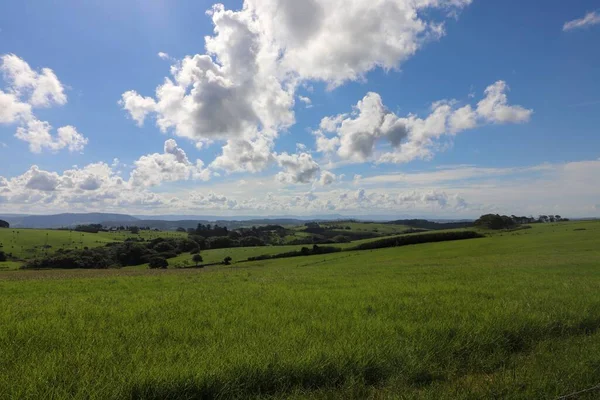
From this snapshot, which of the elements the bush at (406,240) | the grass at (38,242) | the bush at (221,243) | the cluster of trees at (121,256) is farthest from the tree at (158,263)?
the grass at (38,242)

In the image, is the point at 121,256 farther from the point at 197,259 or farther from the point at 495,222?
the point at 495,222

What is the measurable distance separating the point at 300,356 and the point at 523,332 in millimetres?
5883

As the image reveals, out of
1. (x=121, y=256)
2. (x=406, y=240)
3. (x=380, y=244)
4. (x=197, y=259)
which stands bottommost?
(x=121, y=256)

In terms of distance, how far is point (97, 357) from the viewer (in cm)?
670

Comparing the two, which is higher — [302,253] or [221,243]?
[302,253]

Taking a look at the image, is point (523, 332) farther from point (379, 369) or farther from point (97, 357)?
point (97, 357)

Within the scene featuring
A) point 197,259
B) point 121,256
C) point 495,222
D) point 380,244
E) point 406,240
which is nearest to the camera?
point 406,240

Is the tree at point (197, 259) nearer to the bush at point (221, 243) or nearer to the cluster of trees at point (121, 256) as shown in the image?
the cluster of trees at point (121, 256)

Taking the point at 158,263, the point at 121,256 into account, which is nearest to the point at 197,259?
the point at 158,263

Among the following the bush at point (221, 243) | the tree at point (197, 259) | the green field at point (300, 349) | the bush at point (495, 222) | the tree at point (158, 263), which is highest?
the bush at point (495, 222)

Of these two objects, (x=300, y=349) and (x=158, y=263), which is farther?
(x=158, y=263)

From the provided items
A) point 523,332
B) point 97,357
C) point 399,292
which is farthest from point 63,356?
point 399,292

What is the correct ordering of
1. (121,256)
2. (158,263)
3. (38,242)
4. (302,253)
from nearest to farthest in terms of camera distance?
(302,253)
(158,263)
(121,256)
(38,242)

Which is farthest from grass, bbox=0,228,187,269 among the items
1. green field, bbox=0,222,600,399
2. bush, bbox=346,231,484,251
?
green field, bbox=0,222,600,399
